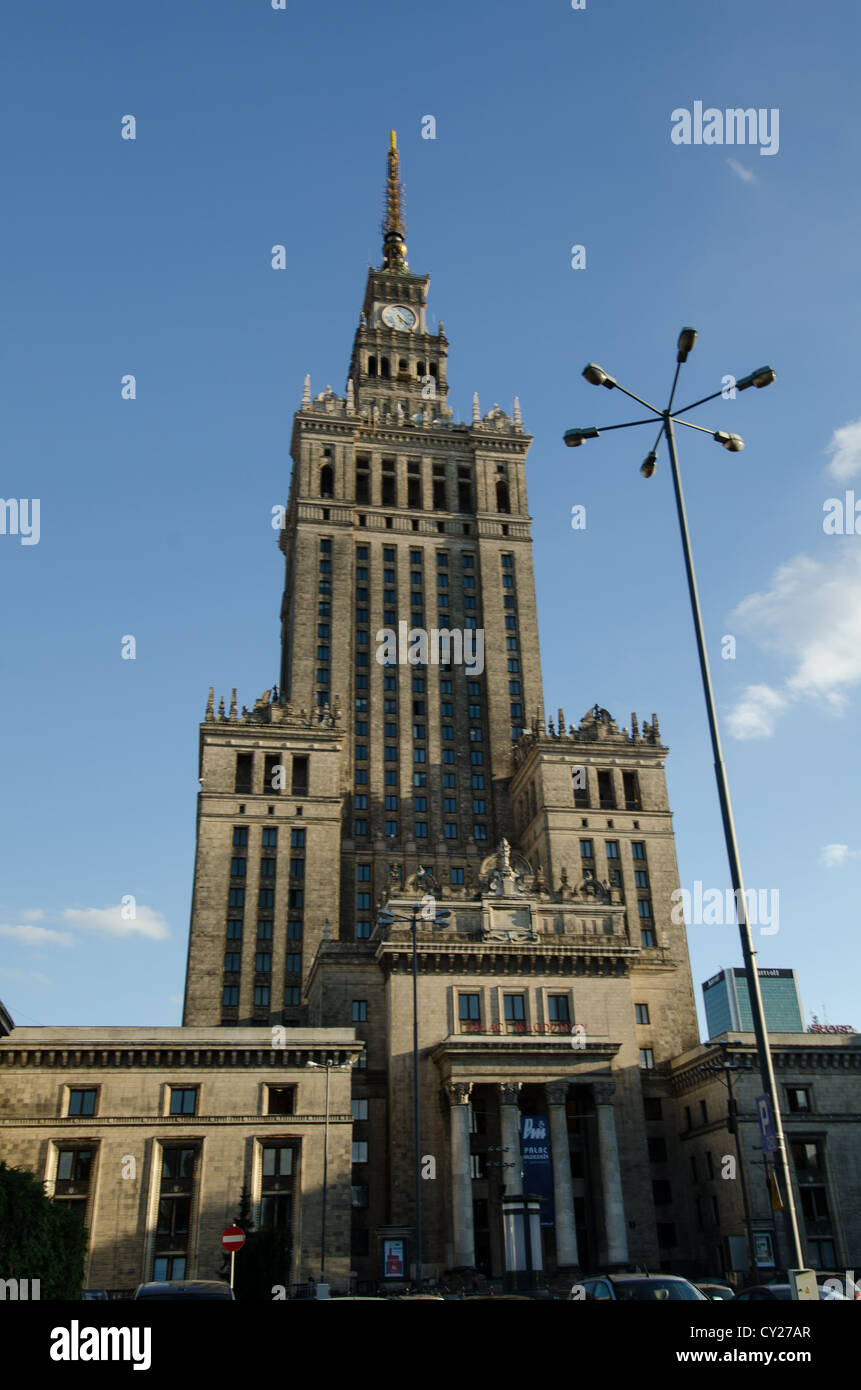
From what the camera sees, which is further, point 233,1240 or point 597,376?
point 233,1240

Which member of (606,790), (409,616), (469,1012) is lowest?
(469,1012)

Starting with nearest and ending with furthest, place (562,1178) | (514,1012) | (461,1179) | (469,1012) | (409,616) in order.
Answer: (461,1179), (562,1178), (469,1012), (514,1012), (409,616)

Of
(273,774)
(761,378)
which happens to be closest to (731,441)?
(761,378)

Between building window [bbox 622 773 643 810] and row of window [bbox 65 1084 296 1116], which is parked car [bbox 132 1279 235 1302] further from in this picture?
building window [bbox 622 773 643 810]

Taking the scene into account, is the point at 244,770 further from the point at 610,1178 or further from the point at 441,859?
the point at 610,1178

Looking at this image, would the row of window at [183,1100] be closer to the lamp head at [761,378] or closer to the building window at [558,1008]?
the building window at [558,1008]

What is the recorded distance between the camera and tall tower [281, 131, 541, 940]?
325ft

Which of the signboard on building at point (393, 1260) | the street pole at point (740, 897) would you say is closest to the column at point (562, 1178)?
the signboard on building at point (393, 1260)

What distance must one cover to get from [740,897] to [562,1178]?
2082 inches

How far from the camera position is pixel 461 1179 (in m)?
63.8

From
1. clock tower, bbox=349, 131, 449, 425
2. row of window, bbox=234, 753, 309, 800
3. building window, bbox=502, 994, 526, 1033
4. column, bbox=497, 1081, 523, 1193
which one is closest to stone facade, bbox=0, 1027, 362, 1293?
column, bbox=497, 1081, 523, 1193

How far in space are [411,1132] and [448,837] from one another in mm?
35782
